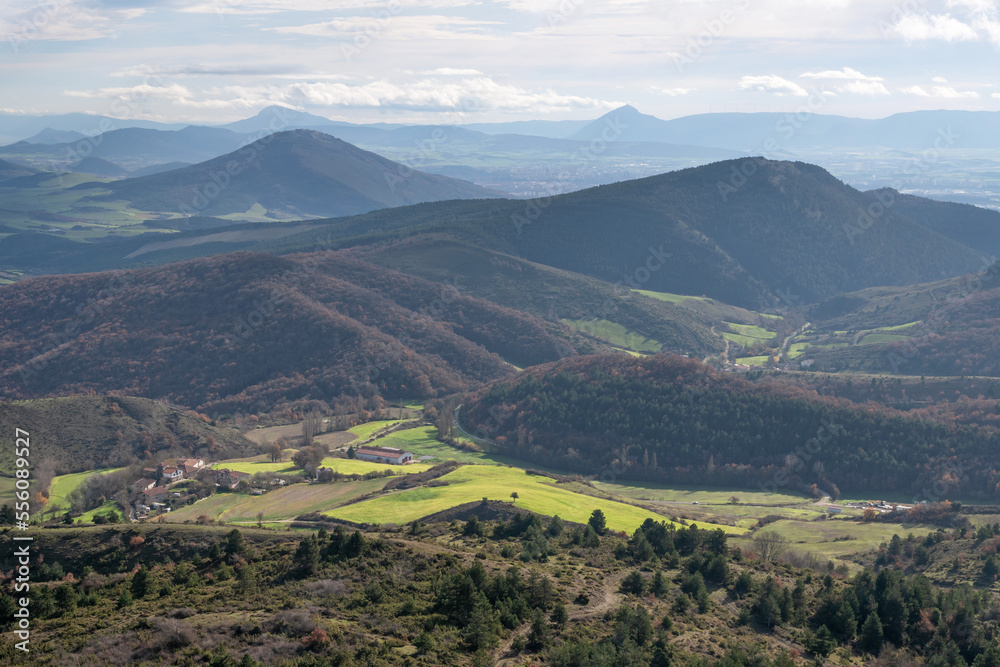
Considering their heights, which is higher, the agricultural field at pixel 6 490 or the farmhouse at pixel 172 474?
the farmhouse at pixel 172 474

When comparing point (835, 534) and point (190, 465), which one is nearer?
point (835, 534)

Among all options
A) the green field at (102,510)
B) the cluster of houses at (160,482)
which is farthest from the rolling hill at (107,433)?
the green field at (102,510)

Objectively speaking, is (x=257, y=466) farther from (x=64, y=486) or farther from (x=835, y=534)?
(x=835, y=534)

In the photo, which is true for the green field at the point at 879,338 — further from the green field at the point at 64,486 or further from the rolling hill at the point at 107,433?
the green field at the point at 64,486

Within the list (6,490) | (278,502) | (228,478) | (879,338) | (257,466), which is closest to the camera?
(278,502)

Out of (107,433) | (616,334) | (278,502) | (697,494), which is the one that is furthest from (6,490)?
(616,334)

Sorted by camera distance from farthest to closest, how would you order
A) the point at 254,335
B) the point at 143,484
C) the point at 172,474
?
1. the point at 254,335
2. the point at 172,474
3. the point at 143,484

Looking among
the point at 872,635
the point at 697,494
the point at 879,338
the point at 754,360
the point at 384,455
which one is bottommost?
the point at 697,494
